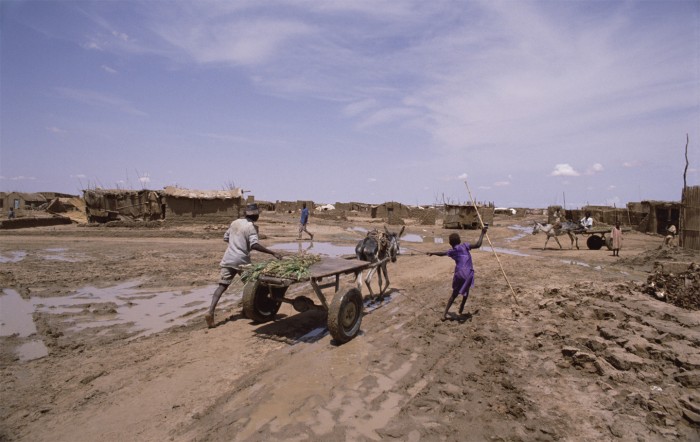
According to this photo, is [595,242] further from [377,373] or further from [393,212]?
[393,212]

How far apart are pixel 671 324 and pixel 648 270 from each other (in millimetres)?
8074

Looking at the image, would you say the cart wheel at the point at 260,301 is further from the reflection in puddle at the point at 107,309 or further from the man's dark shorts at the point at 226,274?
the reflection in puddle at the point at 107,309

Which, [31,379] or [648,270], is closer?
[31,379]

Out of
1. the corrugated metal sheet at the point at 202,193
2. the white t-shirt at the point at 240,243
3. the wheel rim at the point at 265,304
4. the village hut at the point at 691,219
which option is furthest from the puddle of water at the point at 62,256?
the village hut at the point at 691,219

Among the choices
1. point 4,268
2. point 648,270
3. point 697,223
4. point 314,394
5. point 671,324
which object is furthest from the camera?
point 697,223

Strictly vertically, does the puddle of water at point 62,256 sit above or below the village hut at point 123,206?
below

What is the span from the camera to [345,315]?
5719 mm

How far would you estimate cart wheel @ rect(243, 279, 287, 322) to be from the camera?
6.29m

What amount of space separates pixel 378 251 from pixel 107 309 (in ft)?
17.7

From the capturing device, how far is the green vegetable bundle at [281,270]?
17.8 ft

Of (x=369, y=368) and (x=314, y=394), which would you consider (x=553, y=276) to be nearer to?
(x=369, y=368)

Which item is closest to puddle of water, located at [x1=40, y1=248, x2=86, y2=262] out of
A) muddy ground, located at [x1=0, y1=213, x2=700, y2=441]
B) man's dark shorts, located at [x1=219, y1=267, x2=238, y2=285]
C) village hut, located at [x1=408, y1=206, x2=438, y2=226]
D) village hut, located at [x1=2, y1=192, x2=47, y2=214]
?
muddy ground, located at [x1=0, y1=213, x2=700, y2=441]

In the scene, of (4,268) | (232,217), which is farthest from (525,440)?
(232,217)

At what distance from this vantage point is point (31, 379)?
456cm
